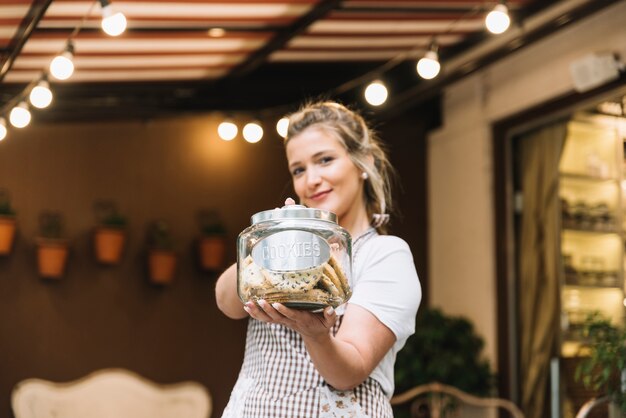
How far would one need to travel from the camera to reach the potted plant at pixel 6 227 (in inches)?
220

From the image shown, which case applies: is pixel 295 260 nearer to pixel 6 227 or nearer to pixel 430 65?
pixel 430 65

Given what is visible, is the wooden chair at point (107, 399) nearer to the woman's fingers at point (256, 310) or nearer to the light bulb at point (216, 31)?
the light bulb at point (216, 31)

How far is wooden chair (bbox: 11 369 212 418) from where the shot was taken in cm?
→ 521

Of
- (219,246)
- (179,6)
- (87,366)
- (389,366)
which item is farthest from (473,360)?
(389,366)

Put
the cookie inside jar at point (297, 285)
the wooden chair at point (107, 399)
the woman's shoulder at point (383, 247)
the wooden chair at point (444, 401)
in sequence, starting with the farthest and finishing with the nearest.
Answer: the wooden chair at point (444, 401), the wooden chair at point (107, 399), the woman's shoulder at point (383, 247), the cookie inside jar at point (297, 285)

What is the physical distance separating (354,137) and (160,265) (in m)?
4.31

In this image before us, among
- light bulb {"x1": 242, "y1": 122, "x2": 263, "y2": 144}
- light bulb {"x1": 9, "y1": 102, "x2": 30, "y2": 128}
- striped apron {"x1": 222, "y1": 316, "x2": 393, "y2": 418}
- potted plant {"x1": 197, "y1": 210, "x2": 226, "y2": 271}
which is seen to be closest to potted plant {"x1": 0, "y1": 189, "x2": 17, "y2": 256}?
light bulb {"x1": 9, "y1": 102, "x2": 30, "y2": 128}

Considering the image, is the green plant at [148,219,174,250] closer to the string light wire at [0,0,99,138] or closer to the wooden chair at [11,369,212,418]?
the wooden chair at [11,369,212,418]

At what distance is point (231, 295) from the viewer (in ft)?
5.45

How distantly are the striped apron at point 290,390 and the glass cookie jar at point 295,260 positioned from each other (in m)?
0.36

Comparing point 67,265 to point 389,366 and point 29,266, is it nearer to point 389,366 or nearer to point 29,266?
point 29,266

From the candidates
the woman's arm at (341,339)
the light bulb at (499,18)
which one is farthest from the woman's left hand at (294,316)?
the light bulb at (499,18)

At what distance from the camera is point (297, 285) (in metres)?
1.25

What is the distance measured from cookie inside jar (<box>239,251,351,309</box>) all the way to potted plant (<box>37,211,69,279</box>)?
15.3 ft
